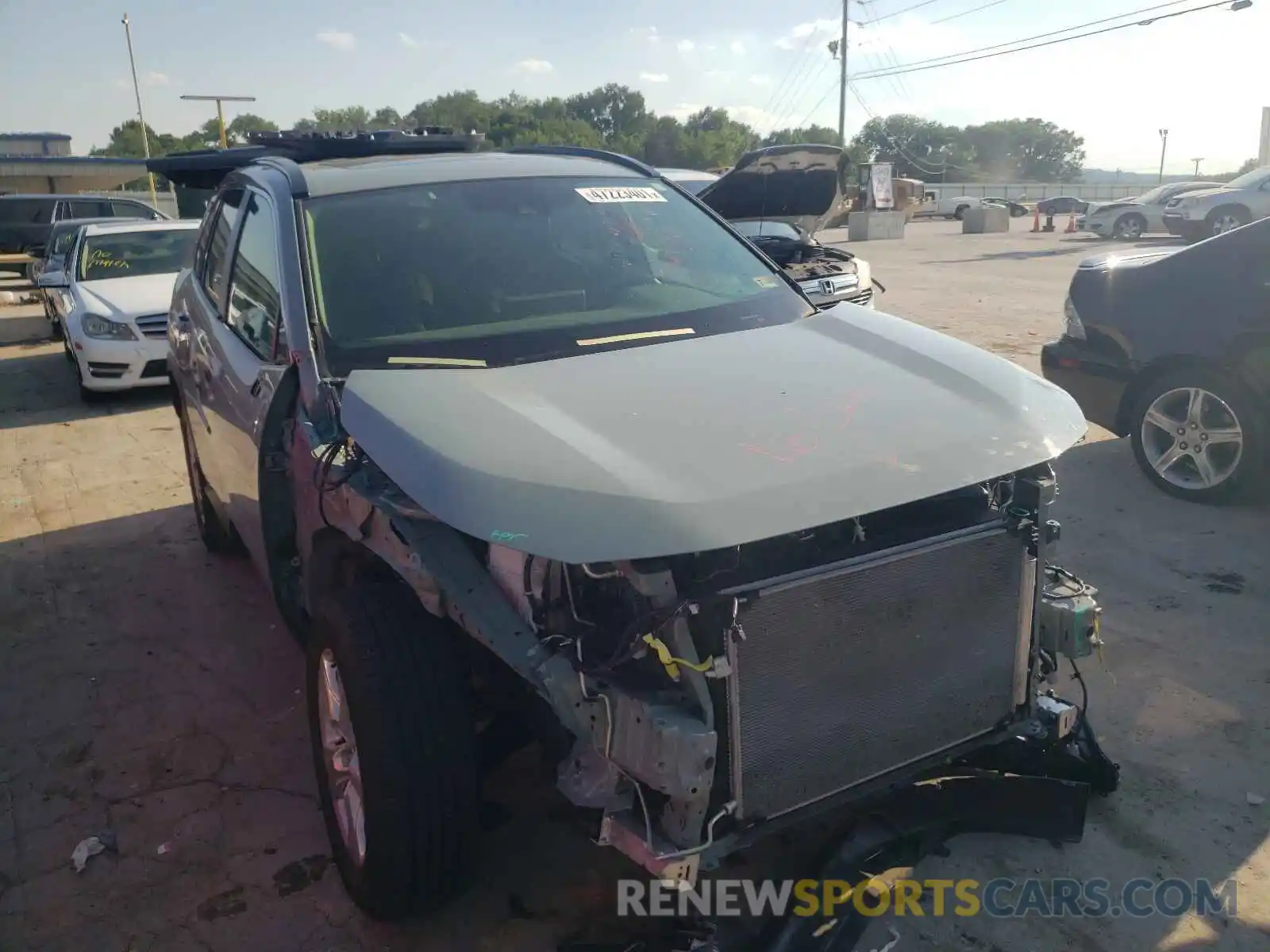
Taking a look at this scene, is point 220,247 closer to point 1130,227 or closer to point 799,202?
point 799,202

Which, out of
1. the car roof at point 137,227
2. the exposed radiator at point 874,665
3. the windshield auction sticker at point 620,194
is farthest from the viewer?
the car roof at point 137,227

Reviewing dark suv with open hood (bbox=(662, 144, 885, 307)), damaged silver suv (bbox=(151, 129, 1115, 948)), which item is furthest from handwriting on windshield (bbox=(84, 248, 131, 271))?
damaged silver suv (bbox=(151, 129, 1115, 948))

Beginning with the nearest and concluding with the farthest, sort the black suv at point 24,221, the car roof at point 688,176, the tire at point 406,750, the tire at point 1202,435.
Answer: the tire at point 406,750 < the tire at point 1202,435 < the car roof at point 688,176 < the black suv at point 24,221

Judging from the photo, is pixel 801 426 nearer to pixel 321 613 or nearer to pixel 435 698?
pixel 435 698

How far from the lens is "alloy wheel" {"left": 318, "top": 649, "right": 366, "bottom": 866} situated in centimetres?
271

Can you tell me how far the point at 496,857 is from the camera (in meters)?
3.00

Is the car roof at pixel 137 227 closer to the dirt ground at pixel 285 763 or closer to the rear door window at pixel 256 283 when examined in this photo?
the dirt ground at pixel 285 763

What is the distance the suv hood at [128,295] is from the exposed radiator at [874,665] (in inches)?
331

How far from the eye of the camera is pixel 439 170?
12.5 feet

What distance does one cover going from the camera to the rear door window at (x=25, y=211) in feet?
71.9

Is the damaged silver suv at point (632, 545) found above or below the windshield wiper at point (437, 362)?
below

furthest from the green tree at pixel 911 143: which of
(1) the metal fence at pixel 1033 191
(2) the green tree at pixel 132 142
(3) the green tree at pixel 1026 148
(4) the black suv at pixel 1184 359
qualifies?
(4) the black suv at pixel 1184 359

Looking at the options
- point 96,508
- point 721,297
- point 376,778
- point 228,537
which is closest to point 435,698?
point 376,778

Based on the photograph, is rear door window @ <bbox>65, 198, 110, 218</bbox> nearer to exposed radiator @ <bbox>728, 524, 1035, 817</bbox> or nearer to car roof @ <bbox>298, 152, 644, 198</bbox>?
car roof @ <bbox>298, 152, 644, 198</bbox>
